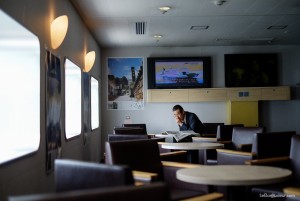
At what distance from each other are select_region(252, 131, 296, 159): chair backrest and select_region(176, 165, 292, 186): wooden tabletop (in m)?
1.41

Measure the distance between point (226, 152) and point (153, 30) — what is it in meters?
4.31

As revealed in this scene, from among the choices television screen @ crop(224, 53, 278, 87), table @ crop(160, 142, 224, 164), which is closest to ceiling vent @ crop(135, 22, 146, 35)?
television screen @ crop(224, 53, 278, 87)

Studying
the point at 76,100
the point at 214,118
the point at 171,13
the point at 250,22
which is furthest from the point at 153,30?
the point at 214,118

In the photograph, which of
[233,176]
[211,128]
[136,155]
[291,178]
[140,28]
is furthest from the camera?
[211,128]

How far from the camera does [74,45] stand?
647 centimetres

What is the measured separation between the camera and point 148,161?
12.0 ft

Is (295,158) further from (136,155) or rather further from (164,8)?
(164,8)

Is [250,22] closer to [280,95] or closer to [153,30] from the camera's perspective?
[153,30]

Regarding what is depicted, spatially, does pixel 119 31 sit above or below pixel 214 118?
above

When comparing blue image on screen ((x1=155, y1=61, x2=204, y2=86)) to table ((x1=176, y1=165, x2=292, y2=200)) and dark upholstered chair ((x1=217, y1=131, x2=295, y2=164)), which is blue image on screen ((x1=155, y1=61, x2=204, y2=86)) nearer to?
dark upholstered chair ((x1=217, y1=131, x2=295, y2=164))

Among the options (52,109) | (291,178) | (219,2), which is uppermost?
(219,2)

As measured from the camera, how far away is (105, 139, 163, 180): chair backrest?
336 cm

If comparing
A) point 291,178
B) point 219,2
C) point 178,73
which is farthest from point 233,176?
point 178,73

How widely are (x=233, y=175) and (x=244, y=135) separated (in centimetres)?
321
